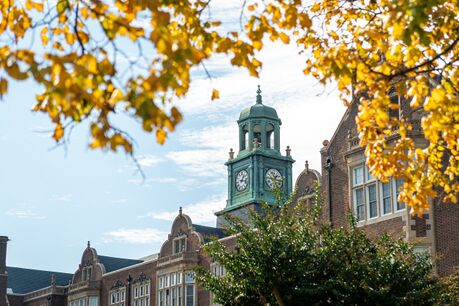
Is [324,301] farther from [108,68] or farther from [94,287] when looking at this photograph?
[94,287]

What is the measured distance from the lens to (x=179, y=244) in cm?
5088

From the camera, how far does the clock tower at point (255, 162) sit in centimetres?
6625

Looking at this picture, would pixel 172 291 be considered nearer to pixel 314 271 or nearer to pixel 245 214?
pixel 245 214

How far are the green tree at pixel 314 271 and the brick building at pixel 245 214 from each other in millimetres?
2167

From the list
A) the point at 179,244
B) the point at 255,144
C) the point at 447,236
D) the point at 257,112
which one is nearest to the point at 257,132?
the point at 255,144

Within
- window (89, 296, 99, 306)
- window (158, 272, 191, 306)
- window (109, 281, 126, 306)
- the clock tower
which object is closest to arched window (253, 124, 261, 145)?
the clock tower

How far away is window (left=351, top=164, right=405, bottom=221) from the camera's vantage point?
31688 millimetres

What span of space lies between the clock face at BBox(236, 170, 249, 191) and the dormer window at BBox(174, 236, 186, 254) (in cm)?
1911

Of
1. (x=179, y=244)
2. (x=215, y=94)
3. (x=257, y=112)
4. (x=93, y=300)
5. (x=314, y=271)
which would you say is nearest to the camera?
(x=215, y=94)

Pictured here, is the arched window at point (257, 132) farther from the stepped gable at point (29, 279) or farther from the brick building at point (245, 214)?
the stepped gable at point (29, 279)

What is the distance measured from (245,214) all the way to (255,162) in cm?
829

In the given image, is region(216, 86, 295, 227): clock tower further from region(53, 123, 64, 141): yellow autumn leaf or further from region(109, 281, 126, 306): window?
region(53, 123, 64, 141): yellow autumn leaf

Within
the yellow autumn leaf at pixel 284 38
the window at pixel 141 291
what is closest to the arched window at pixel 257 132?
the window at pixel 141 291

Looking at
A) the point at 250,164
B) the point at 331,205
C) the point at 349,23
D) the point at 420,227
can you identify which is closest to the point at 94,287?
the point at 250,164
